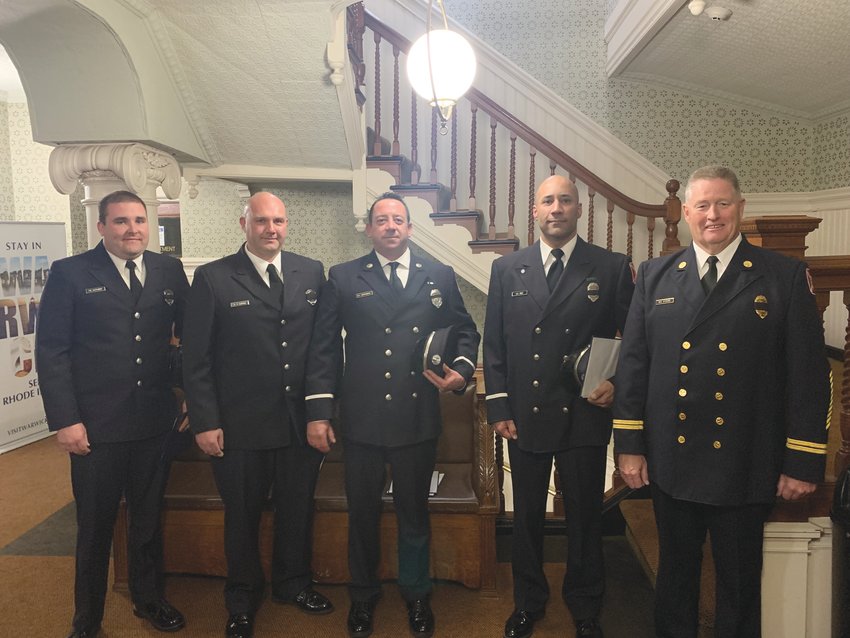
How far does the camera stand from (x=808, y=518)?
210 centimetres

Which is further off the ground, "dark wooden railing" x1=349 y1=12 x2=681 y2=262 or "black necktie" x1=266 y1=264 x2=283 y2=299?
"dark wooden railing" x1=349 y1=12 x2=681 y2=262

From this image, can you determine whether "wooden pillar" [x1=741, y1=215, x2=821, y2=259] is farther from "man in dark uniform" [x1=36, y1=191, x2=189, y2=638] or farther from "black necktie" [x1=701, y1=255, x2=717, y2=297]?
"man in dark uniform" [x1=36, y1=191, x2=189, y2=638]

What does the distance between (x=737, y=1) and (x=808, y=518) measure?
9.20 feet

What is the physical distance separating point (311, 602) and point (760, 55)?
419cm

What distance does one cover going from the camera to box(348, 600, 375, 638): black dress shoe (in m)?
2.23

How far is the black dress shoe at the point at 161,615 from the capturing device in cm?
230

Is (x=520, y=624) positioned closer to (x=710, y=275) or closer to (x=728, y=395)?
(x=728, y=395)

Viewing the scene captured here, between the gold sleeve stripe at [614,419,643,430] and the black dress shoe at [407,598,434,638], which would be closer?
the gold sleeve stripe at [614,419,643,430]

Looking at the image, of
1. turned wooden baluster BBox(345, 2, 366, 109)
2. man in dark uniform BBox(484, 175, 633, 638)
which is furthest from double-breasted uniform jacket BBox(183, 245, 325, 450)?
turned wooden baluster BBox(345, 2, 366, 109)

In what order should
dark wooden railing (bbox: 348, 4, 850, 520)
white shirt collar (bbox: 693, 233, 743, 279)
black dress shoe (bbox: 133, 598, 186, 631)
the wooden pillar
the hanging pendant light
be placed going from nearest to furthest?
white shirt collar (bbox: 693, 233, 743, 279) < the wooden pillar < black dress shoe (bbox: 133, 598, 186, 631) < the hanging pendant light < dark wooden railing (bbox: 348, 4, 850, 520)

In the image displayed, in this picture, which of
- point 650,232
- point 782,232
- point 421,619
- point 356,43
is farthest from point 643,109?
point 421,619

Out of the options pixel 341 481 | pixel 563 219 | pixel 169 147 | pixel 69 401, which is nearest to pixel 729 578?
pixel 563 219

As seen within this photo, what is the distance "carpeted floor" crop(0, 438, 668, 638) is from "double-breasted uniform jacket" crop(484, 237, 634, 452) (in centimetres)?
77

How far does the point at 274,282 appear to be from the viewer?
2225 mm
